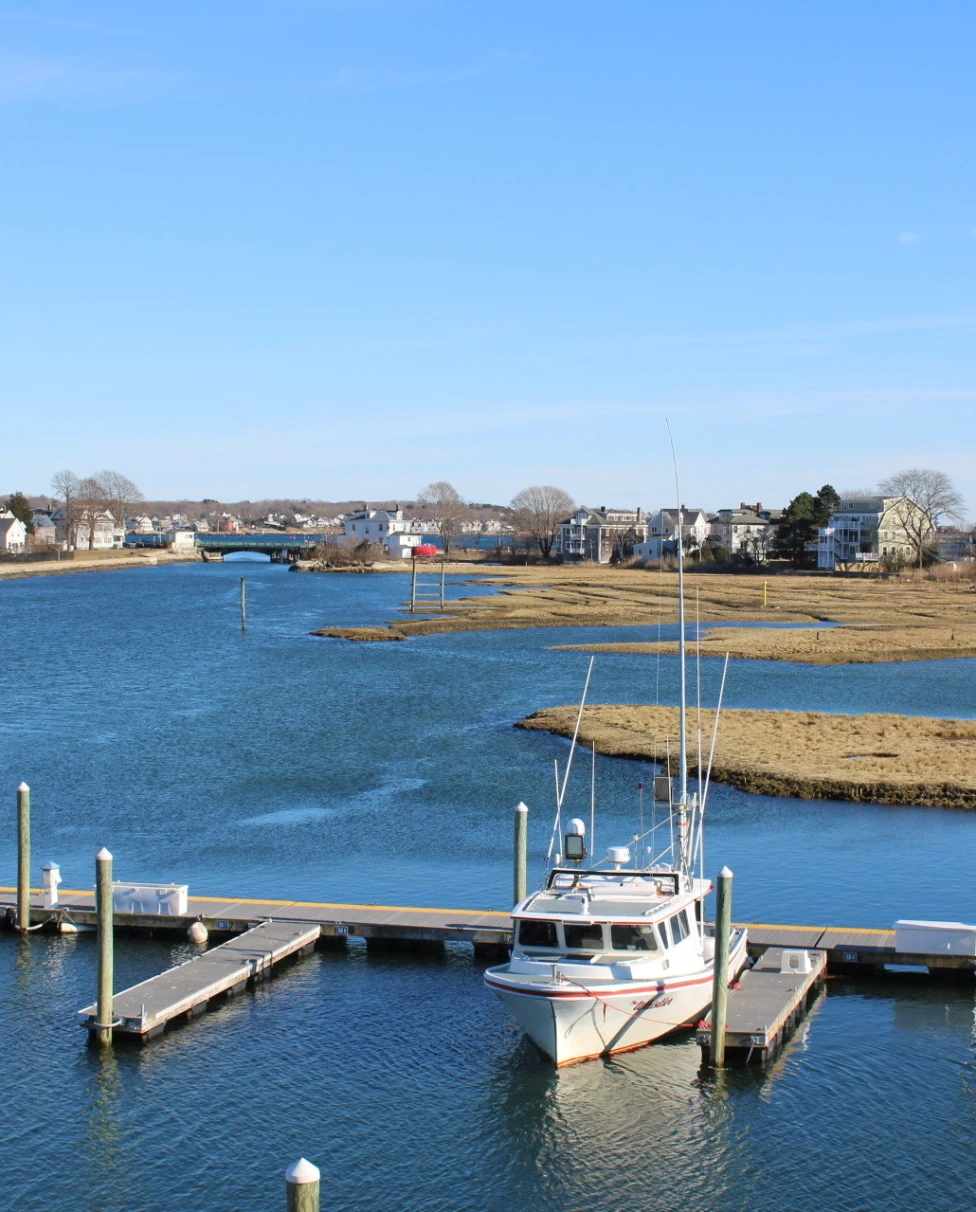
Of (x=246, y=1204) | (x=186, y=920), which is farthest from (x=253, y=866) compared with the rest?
(x=246, y=1204)

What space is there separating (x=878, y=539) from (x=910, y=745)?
14019 centimetres

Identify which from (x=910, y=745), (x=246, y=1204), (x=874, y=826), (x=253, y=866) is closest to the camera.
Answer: (x=246, y=1204)

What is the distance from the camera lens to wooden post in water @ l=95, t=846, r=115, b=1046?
24.7 meters

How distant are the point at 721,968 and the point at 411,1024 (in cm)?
621

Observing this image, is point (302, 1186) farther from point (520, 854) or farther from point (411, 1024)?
point (520, 854)

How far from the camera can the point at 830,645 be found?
9094 cm

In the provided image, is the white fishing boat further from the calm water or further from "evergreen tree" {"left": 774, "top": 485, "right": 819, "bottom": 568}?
"evergreen tree" {"left": 774, "top": 485, "right": 819, "bottom": 568}

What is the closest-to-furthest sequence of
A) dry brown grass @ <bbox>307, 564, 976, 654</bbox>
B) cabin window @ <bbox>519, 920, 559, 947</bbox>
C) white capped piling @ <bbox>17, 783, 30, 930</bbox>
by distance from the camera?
cabin window @ <bbox>519, 920, 559, 947</bbox> → white capped piling @ <bbox>17, 783, 30, 930</bbox> → dry brown grass @ <bbox>307, 564, 976, 654</bbox>

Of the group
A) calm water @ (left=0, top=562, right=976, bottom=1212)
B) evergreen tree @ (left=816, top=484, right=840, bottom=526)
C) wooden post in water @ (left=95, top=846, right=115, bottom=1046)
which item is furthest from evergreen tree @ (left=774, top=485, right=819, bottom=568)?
wooden post in water @ (left=95, top=846, right=115, bottom=1046)

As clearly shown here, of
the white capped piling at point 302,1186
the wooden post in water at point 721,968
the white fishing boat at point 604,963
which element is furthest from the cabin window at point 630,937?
the white capped piling at point 302,1186

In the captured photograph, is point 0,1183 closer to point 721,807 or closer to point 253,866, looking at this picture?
point 253,866

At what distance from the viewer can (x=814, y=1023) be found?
26.4 metres

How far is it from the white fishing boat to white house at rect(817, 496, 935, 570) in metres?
164

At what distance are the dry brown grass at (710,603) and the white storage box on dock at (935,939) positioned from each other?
61.1 m
